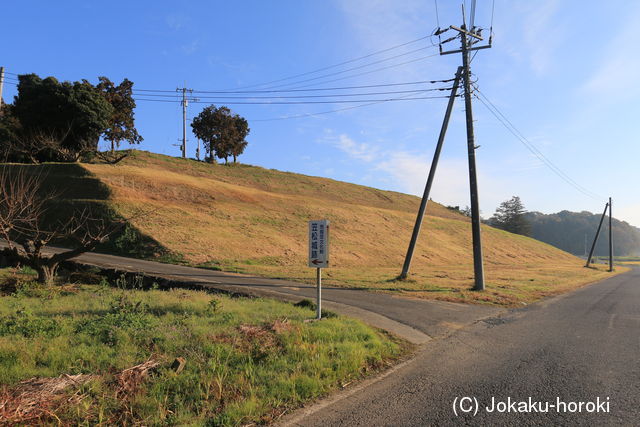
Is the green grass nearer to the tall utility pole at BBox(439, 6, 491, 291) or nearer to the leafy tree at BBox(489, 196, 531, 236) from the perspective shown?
the tall utility pole at BBox(439, 6, 491, 291)

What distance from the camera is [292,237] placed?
31703mm

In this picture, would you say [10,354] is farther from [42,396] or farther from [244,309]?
[244,309]

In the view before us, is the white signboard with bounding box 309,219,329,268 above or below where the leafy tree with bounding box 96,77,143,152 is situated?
below

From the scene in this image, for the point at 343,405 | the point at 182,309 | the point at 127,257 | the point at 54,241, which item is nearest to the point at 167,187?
the point at 54,241

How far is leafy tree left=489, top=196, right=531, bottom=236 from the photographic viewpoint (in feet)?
Result: 349

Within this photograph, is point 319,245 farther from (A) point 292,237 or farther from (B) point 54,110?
(B) point 54,110

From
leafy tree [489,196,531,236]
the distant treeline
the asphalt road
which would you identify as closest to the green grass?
the asphalt road

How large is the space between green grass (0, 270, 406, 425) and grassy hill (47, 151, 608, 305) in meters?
8.55

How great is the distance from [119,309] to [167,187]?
95.8 feet

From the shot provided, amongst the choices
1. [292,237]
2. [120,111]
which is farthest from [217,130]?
[292,237]

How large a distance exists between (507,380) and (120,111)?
5338 cm

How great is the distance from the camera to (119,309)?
7.63 meters

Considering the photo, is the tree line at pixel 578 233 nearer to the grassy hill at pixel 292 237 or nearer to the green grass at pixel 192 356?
the grassy hill at pixel 292 237

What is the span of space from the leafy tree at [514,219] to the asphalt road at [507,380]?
108921mm
